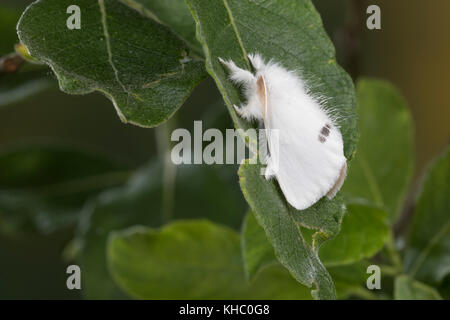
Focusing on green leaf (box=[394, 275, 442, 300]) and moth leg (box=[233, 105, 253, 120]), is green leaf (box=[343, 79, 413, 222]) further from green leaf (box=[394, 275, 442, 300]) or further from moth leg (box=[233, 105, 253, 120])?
moth leg (box=[233, 105, 253, 120])

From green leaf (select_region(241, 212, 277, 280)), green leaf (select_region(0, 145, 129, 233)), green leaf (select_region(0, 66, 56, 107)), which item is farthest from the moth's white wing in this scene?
green leaf (select_region(0, 145, 129, 233))

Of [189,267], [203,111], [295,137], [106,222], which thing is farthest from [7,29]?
[203,111]

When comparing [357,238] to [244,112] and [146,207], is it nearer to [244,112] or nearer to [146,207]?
[244,112]

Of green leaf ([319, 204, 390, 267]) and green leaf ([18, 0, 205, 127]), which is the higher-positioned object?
green leaf ([18, 0, 205, 127])

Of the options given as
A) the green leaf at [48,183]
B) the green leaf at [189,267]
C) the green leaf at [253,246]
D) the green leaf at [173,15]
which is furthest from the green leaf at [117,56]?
the green leaf at [48,183]
